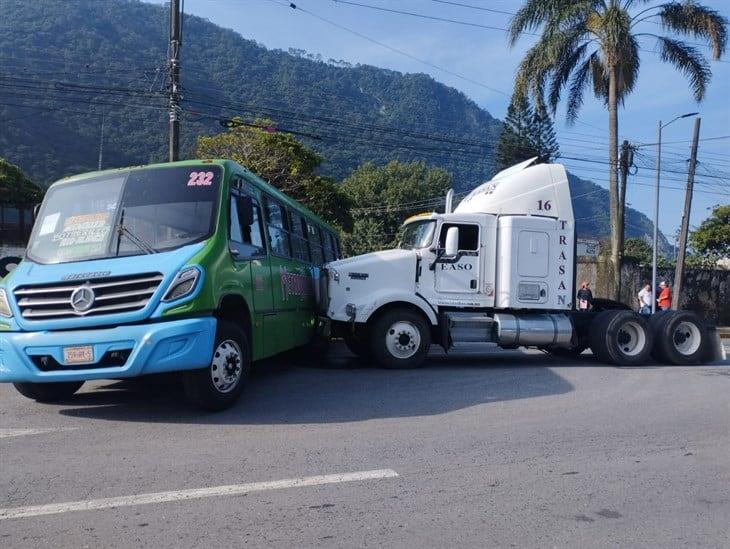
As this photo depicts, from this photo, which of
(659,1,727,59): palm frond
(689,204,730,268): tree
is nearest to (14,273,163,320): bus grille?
(659,1,727,59): palm frond

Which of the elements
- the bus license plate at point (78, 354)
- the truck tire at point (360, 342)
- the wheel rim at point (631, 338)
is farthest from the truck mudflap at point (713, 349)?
the bus license plate at point (78, 354)

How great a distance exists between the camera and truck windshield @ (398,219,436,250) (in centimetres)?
1074

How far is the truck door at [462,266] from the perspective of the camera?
1064 cm

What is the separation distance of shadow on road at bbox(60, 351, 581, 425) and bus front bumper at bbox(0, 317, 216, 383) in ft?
2.39

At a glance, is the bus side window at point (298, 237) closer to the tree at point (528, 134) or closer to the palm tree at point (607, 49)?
the palm tree at point (607, 49)

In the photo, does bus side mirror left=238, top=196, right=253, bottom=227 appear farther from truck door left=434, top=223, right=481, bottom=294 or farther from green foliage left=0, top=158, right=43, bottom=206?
green foliage left=0, top=158, right=43, bottom=206

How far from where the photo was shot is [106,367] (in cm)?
622

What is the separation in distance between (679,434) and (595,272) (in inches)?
804

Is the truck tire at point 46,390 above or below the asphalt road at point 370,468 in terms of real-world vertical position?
above

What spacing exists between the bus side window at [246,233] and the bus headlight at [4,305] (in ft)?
7.35

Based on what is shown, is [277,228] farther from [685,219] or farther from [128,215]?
[685,219]

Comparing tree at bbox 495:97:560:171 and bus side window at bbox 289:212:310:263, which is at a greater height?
tree at bbox 495:97:560:171

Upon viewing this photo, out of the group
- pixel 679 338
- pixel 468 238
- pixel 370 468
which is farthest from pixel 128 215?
pixel 679 338

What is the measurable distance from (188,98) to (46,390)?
2313 centimetres
